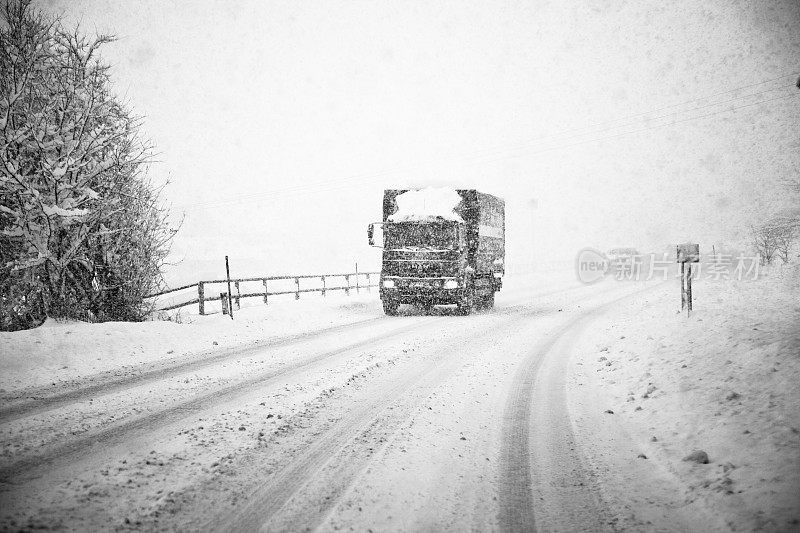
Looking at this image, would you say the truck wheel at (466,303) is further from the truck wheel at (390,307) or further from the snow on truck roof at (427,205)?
the snow on truck roof at (427,205)

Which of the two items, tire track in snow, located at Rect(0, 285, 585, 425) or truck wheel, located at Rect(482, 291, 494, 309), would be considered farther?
truck wheel, located at Rect(482, 291, 494, 309)

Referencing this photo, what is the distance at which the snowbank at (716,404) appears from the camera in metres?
2.80

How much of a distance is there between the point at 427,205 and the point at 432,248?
66.1 inches

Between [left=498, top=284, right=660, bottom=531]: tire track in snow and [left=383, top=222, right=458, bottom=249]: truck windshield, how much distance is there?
8.16 meters

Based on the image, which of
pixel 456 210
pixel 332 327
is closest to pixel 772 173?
pixel 456 210

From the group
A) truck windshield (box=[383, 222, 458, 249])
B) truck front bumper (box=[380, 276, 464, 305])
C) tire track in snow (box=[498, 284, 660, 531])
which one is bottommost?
tire track in snow (box=[498, 284, 660, 531])

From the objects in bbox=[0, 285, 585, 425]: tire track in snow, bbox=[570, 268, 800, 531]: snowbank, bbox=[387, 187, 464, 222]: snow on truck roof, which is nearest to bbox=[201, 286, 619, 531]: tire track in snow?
bbox=[570, 268, 800, 531]: snowbank

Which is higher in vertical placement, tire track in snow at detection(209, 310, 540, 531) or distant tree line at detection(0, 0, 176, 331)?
distant tree line at detection(0, 0, 176, 331)

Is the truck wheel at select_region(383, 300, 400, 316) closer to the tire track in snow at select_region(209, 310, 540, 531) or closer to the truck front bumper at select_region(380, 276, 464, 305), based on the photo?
the truck front bumper at select_region(380, 276, 464, 305)

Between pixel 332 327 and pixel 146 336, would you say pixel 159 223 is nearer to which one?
pixel 146 336

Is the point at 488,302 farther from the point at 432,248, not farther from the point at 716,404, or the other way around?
the point at 716,404

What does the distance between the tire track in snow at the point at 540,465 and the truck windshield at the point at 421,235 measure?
816cm

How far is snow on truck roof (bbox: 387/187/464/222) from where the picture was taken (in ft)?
46.0

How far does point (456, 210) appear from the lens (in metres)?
14.3
